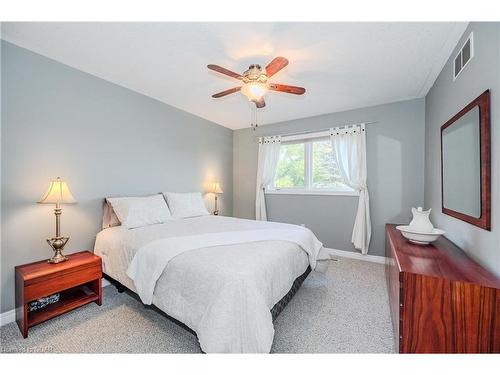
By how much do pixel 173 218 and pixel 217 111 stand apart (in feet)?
6.37

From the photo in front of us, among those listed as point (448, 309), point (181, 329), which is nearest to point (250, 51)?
point (448, 309)

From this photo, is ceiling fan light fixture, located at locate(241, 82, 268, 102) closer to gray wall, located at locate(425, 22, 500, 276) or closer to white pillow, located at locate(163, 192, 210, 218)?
gray wall, located at locate(425, 22, 500, 276)

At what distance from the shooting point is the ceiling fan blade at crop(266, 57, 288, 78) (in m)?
1.64

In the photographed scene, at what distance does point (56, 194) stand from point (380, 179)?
399 centimetres

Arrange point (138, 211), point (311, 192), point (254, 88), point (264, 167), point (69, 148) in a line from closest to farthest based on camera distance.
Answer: point (254, 88), point (69, 148), point (138, 211), point (311, 192), point (264, 167)

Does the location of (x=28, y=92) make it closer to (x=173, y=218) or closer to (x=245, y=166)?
(x=173, y=218)

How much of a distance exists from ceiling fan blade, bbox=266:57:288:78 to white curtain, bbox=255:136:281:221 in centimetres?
229

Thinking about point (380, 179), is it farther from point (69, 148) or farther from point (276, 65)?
point (69, 148)

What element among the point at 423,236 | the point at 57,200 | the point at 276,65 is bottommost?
the point at 423,236

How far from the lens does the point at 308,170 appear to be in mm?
3832

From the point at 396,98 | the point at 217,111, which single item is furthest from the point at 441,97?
the point at 217,111

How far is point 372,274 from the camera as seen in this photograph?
2.76 meters

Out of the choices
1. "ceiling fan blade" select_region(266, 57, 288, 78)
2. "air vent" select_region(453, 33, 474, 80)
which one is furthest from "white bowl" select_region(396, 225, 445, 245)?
"ceiling fan blade" select_region(266, 57, 288, 78)
